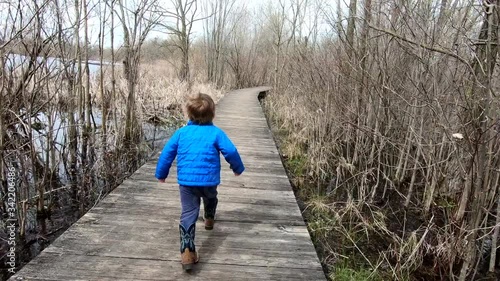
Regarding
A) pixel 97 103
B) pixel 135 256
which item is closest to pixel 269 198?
pixel 135 256

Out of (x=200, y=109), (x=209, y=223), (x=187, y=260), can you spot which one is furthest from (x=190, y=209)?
(x=200, y=109)

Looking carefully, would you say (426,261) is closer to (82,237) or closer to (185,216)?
(185,216)

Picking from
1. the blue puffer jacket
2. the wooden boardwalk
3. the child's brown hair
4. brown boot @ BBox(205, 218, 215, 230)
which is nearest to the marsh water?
the wooden boardwalk

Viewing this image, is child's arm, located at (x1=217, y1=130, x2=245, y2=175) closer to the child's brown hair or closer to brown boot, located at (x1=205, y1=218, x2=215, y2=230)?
the child's brown hair

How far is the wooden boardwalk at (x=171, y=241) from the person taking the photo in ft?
8.36

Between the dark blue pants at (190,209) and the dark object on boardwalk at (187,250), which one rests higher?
the dark blue pants at (190,209)

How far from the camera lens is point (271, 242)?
310cm

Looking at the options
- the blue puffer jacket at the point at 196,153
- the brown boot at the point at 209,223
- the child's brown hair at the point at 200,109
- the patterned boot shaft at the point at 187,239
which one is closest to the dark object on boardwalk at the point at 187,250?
the patterned boot shaft at the point at 187,239

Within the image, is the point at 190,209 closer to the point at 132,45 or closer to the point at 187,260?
the point at 187,260

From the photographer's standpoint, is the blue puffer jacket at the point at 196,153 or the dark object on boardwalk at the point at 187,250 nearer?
the dark object on boardwalk at the point at 187,250

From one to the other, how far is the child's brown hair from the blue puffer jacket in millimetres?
47

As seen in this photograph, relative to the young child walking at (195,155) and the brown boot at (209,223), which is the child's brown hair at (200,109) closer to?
the young child walking at (195,155)

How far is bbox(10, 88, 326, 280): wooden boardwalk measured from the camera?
8.36 feet

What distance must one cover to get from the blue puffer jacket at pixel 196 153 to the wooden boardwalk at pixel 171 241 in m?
0.57
